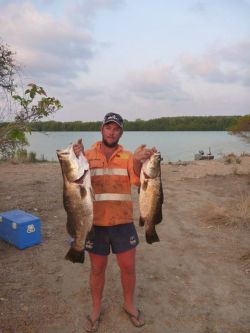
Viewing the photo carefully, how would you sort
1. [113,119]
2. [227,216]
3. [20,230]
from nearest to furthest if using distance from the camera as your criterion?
[113,119]
[20,230]
[227,216]

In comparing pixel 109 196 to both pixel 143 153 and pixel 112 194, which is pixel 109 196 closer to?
pixel 112 194

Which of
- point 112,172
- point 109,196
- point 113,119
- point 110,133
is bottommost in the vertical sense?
point 109,196

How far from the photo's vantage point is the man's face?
12.7 ft

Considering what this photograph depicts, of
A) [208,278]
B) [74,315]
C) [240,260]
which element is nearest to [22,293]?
[74,315]

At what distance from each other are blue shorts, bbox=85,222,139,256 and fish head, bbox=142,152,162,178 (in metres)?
0.78

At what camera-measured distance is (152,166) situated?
348 cm

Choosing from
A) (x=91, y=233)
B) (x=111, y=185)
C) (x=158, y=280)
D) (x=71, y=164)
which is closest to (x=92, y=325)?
(x=91, y=233)

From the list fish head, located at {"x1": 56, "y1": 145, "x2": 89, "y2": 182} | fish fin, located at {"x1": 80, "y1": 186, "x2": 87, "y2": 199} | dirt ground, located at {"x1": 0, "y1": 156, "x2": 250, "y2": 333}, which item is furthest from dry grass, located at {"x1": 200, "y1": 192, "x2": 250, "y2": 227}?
fish head, located at {"x1": 56, "y1": 145, "x2": 89, "y2": 182}

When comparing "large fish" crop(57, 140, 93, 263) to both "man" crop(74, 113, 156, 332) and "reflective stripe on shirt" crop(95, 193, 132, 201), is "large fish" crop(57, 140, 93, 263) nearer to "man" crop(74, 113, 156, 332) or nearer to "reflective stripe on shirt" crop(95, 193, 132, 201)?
"man" crop(74, 113, 156, 332)

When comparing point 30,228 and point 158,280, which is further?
point 30,228

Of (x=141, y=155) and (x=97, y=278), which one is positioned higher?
(x=141, y=155)

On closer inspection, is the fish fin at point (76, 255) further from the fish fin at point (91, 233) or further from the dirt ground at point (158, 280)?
the dirt ground at point (158, 280)

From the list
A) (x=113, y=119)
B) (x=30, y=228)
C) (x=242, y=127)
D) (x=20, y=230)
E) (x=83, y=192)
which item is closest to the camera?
(x=83, y=192)

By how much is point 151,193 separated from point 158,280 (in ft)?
7.63
